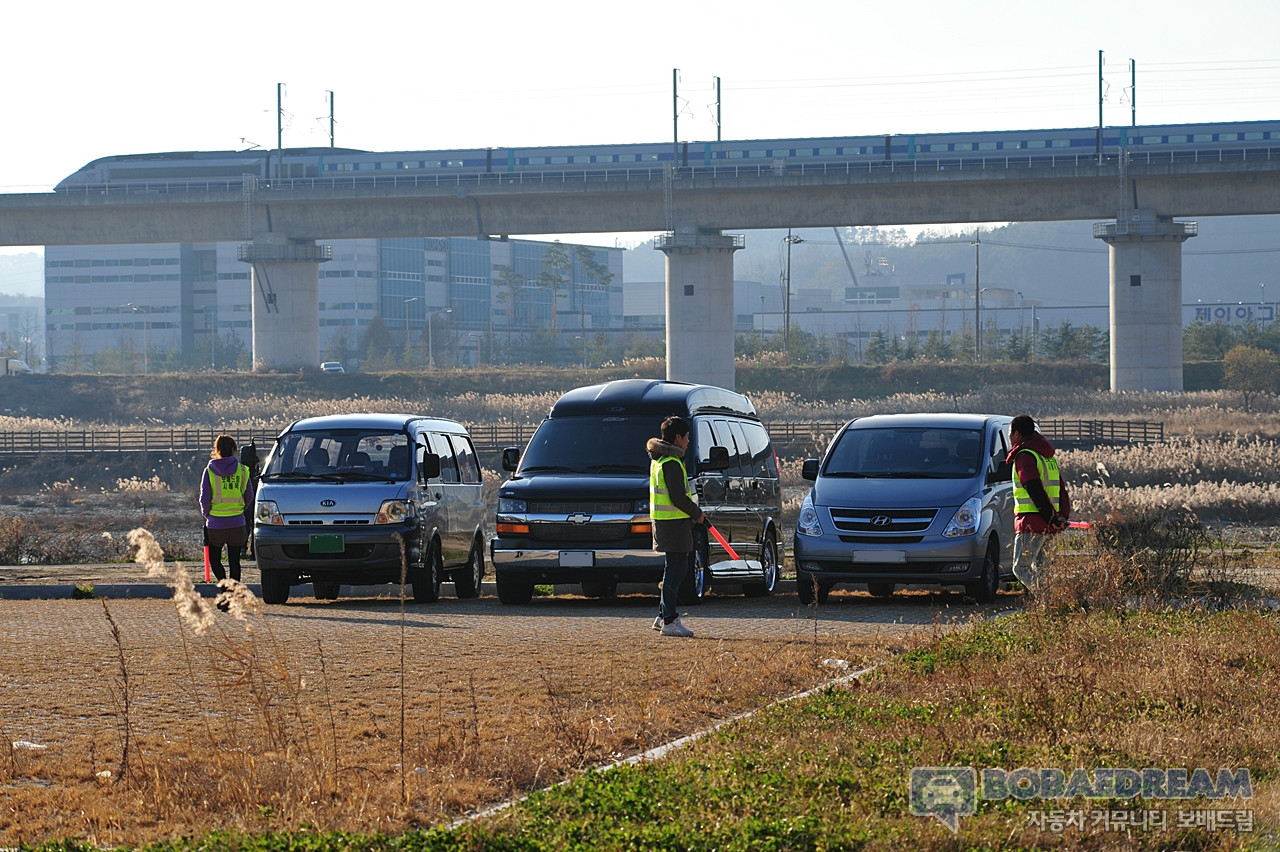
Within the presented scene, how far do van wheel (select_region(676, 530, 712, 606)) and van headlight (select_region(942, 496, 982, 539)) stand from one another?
2.60 meters

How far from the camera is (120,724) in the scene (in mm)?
9297

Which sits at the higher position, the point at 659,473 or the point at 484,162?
the point at 484,162

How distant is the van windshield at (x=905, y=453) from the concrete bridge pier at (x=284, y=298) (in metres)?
61.9

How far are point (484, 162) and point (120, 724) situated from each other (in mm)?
76297

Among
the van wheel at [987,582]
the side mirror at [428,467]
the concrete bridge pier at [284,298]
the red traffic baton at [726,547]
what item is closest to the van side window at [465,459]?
the side mirror at [428,467]

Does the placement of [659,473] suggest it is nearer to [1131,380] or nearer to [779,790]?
[779,790]

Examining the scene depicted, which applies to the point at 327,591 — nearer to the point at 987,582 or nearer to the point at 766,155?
the point at 987,582

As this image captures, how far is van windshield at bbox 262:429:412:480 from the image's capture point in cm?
1741

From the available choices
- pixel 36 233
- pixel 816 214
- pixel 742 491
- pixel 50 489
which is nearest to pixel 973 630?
pixel 742 491

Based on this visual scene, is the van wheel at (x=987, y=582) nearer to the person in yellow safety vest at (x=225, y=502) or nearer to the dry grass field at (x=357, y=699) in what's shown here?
the dry grass field at (x=357, y=699)

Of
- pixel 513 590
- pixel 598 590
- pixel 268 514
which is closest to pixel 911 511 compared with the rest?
pixel 598 590

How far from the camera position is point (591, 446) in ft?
57.7

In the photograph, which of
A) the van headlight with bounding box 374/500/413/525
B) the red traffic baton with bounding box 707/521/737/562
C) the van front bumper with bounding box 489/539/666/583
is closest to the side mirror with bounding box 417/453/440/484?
the van headlight with bounding box 374/500/413/525

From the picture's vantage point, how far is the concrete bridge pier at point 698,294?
72375mm
